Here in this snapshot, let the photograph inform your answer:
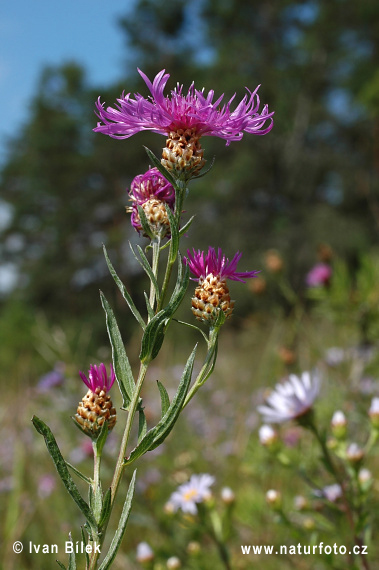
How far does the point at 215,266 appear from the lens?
0.45 m

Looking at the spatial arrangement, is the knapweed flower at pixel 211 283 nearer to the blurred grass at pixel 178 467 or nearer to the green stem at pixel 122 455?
the green stem at pixel 122 455

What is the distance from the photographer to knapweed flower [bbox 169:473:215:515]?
826 millimetres

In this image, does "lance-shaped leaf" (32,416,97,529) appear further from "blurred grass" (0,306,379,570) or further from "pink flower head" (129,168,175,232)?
"blurred grass" (0,306,379,570)

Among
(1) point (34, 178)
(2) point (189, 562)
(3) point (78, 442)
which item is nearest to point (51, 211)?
(1) point (34, 178)

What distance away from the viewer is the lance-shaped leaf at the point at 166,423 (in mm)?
375

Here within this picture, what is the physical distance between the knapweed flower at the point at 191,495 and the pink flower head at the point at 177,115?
620mm

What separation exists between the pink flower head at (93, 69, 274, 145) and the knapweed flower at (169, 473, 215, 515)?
0.62 meters

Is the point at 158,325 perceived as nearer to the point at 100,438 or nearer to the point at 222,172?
the point at 100,438

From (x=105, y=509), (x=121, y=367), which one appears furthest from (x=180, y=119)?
(x=105, y=509)

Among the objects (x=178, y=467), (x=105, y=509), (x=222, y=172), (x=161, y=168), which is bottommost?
(x=105, y=509)

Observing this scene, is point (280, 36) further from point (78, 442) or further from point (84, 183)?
point (78, 442)

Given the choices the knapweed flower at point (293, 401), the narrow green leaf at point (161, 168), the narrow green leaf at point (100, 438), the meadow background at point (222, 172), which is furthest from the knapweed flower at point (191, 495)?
the meadow background at point (222, 172)

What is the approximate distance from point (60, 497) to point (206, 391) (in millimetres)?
1121

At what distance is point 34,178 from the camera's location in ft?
35.2
